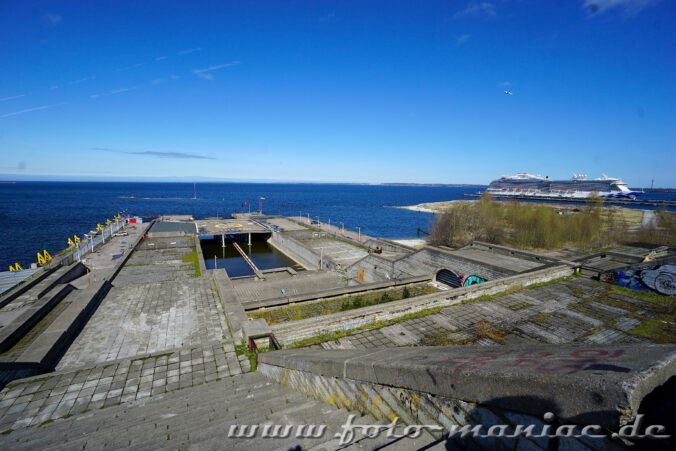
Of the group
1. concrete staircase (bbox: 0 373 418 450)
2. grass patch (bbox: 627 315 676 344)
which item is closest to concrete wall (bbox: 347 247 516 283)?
grass patch (bbox: 627 315 676 344)

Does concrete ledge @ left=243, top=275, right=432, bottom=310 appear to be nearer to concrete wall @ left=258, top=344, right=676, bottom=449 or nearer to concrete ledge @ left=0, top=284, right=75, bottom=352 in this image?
concrete ledge @ left=0, top=284, right=75, bottom=352

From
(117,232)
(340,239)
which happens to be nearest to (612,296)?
(340,239)

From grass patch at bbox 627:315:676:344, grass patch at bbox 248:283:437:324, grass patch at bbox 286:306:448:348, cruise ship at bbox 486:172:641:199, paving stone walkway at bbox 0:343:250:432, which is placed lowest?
paving stone walkway at bbox 0:343:250:432

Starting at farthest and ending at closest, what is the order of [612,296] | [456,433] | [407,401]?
[612,296]
[407,401]
[456,433]

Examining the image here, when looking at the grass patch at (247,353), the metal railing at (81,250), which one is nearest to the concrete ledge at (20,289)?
the metal railing at (81,250)

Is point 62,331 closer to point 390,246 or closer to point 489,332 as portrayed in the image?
point 489,332

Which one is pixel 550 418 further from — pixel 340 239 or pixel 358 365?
pixel 340 239
